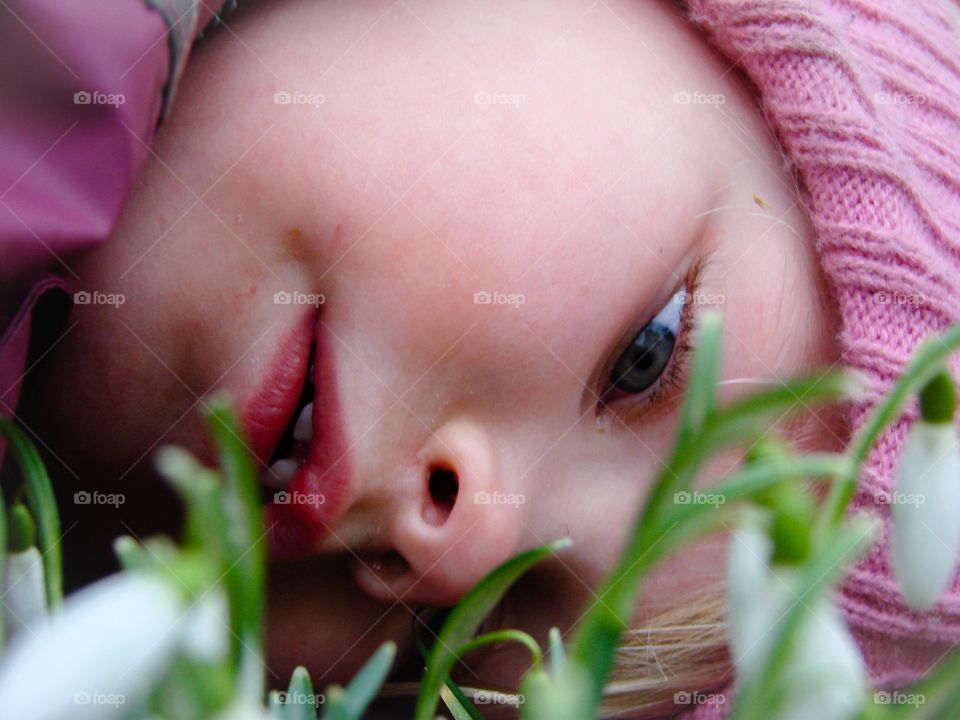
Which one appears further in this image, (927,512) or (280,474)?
(280,474)

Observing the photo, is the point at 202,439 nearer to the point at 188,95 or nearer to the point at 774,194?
the point at 188,95

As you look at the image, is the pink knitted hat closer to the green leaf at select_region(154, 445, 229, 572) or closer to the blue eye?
the blue eye

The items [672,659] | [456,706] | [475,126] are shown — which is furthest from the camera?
[672,659]

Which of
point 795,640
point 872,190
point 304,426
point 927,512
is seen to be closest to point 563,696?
point 795,640

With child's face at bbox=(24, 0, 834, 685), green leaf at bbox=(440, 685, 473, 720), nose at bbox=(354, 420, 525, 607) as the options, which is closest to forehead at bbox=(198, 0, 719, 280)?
child's face at bbox=(24, 0, 834, 685)

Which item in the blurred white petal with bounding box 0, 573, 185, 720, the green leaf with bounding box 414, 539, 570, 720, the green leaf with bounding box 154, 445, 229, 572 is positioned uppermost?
the green leaf with bounding box 154, 445, 229, 572

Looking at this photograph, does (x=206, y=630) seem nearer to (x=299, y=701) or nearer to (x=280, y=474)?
(x=299, y=701)
